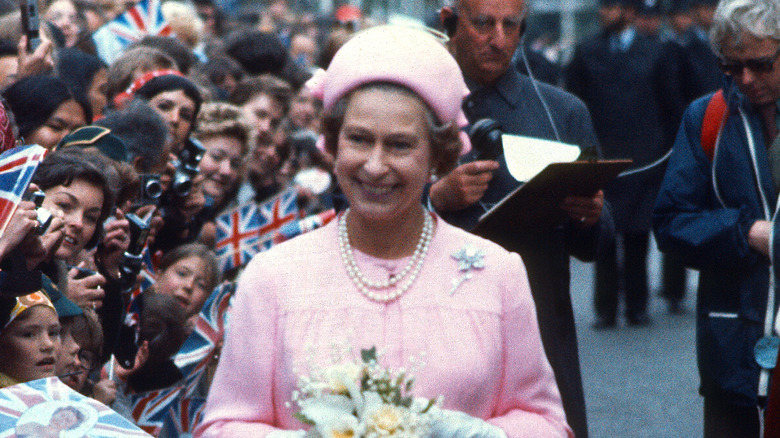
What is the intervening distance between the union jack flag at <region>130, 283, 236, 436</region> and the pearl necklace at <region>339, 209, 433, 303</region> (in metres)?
2.05

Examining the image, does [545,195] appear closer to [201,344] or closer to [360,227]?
[360,227]

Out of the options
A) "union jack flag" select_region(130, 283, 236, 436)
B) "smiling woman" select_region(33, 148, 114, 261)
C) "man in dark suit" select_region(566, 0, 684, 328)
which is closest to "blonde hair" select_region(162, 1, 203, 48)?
"man in dark suit" select_region(566, 0, 684, 328)

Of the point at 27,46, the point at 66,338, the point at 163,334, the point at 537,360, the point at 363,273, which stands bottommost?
the point at 163,334

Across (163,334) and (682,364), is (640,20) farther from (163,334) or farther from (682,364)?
(163,334)

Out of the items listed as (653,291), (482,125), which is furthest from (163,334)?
(653,291)

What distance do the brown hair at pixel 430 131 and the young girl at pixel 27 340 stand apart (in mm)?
1252

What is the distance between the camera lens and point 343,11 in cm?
1266

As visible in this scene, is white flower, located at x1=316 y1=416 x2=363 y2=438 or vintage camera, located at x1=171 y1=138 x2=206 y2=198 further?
vintage camera, located at x1=171 y1=138 x2=206 y2=198

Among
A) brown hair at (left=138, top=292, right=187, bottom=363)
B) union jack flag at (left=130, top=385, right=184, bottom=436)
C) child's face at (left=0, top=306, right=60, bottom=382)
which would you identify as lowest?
union jack flag at (left=130, top=385, right=184, bottom=436)

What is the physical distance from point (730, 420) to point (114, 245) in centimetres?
228

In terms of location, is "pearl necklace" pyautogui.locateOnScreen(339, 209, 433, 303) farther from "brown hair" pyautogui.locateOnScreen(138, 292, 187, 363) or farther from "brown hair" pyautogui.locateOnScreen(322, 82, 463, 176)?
"brown hair" pyautogui.locateOnScreen(138, 292, 187, 363)

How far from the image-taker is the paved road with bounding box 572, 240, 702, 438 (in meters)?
6.90

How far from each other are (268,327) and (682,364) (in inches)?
246

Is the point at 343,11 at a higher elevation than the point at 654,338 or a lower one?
higher
